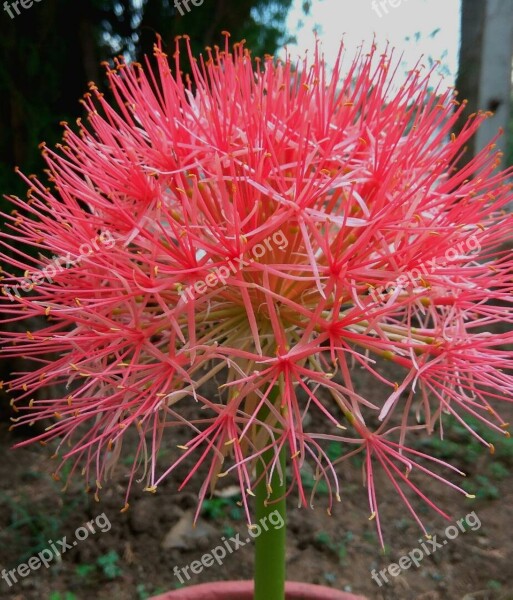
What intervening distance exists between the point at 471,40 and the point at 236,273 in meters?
1.23

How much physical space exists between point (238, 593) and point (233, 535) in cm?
39

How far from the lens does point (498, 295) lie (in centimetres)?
56

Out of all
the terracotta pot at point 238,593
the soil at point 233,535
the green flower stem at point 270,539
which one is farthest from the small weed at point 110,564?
the green flower stem at point 270,539

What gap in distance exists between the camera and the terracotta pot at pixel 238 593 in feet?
2.58

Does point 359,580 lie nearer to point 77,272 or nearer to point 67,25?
point 77,272

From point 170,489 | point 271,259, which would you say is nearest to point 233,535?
point 170,489

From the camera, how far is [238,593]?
0.80 meters

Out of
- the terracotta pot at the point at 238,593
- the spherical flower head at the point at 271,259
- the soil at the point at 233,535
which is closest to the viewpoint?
the spherical flower head at the point at 271,259

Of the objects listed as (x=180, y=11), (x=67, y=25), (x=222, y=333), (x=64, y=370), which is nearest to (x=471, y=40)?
(x=180, y=11)

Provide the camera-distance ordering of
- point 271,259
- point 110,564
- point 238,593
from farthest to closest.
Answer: point 110,564
point 238,593
point 271,259

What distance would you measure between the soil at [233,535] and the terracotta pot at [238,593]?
311mm

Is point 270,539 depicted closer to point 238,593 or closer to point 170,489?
point 238,593

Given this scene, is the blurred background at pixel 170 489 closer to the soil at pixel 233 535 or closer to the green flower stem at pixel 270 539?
the soil at pixel 233 535

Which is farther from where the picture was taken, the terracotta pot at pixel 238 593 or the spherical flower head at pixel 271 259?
the terracotta pot at pixel 238 593
